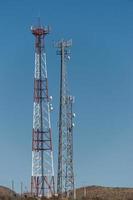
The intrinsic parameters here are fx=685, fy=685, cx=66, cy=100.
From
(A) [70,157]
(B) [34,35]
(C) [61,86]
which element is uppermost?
(B) [34,35]

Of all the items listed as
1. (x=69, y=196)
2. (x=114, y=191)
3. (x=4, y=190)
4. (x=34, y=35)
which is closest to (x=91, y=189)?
(x=114, y=191)

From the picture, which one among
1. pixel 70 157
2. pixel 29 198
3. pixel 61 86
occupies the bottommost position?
pixel 29 198

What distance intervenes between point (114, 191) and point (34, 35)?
1843cm

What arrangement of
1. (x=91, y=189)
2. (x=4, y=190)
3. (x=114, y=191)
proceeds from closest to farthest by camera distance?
(x=114, y=191)
(x=91, y=189)
(x=4, y=190)

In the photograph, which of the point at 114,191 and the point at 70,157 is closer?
the point at 70,157

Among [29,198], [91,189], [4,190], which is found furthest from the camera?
[4,190]

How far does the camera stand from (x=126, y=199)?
57312 millimetres

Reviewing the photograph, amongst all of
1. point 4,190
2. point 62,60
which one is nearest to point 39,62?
point 62,60

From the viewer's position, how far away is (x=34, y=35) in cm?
5653

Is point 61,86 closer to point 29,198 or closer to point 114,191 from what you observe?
point 29,198

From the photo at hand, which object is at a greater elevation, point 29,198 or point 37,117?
point 37,117

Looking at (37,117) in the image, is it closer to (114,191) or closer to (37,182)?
(37,182)

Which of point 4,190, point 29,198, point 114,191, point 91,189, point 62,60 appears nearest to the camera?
point 29,198

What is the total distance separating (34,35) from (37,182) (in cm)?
1206
